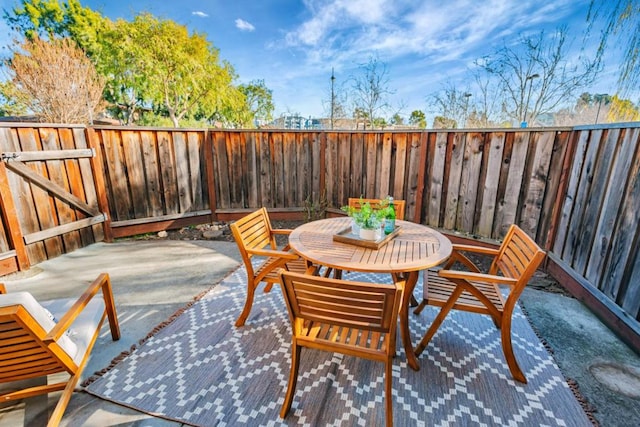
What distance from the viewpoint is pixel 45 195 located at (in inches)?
132

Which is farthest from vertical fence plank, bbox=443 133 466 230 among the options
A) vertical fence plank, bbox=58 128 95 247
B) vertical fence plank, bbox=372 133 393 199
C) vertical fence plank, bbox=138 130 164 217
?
vertical fence plank, bbox=58 128 95 247

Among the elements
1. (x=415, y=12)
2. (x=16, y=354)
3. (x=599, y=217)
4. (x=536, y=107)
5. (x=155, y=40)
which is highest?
(x=155, y=40)

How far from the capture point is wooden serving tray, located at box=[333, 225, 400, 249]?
6.22 feet

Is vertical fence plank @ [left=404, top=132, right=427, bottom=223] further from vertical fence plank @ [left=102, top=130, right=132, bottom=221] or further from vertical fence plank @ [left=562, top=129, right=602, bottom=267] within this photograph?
vertical fence plank @ [left=102, top=130, right=132, bottom=221]

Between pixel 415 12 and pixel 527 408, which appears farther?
pixel 415 12

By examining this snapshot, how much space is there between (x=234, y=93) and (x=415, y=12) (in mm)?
15649

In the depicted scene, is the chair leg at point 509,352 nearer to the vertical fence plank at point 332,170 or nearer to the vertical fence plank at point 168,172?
the vertical fence plank at point 332,170

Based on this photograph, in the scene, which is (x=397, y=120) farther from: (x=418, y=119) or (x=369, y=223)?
(x=369, y=223)

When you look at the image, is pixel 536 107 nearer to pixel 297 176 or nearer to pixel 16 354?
pixel 297 176

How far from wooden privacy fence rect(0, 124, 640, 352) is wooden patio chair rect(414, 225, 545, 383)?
944 mm

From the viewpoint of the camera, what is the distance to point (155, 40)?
14297mm

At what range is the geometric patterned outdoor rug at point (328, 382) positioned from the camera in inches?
58.3

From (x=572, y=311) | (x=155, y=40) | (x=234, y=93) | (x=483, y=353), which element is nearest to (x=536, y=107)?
(x=572, y=311)

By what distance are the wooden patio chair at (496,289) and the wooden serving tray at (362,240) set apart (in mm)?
408
